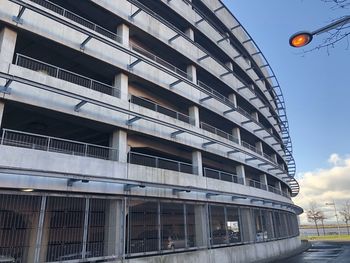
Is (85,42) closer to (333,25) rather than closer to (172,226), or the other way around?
(172,226)

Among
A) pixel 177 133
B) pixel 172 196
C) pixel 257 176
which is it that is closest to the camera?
pixel 172 196

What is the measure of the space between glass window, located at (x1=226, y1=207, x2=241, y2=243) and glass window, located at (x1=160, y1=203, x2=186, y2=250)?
4.53 metres

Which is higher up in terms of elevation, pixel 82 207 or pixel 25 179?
pixel 25 179

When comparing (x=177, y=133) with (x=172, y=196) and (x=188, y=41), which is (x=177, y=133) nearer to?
(x=172, y=196)

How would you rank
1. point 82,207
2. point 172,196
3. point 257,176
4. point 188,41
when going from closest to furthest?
point 82,207 < point 172,196 < point 188,41 < point 257,176

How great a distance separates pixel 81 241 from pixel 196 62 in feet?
50.9

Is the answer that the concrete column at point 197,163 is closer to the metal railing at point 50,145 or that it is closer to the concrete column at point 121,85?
the metal railing at point 50,145

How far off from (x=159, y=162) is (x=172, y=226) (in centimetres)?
535

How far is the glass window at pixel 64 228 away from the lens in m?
10.5

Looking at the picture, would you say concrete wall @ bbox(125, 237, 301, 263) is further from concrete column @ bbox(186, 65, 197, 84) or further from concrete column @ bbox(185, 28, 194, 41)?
concrete column @ bbox(185, 28, 194, 41)

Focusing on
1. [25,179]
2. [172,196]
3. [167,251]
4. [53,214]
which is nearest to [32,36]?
[25,179]

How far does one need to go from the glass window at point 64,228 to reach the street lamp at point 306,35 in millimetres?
9817

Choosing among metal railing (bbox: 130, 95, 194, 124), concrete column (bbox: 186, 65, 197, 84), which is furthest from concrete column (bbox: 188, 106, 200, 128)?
concrete column (bbox: 186, 65, 197, 84)

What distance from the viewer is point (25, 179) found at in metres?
10.6
